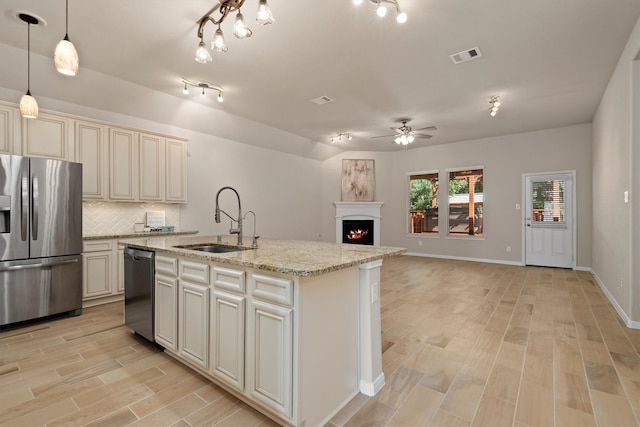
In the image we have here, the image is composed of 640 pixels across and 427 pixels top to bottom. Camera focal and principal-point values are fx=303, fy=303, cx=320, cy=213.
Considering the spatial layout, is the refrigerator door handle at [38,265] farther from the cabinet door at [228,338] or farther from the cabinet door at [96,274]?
the cabinet door at [228,338]

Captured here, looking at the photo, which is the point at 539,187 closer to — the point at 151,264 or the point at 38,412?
the point at 151,264

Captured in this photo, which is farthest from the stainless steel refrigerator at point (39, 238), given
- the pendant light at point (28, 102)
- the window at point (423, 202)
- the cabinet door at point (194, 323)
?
the window at point (423, 202)

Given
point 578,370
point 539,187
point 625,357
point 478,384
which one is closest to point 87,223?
point 478,384

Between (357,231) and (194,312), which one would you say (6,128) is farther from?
(357,231)

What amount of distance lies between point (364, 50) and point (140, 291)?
3.27m

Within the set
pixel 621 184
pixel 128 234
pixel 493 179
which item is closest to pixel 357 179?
pixel 493 179

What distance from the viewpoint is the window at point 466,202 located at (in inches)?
288

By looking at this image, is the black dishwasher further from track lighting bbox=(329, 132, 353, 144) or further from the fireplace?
the fireplace

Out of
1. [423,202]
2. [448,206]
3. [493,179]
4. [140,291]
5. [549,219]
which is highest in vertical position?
[493,179]

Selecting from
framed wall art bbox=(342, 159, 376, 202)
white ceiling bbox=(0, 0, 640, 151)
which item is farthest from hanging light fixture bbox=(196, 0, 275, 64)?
framed wall art bbox=(342, 159, 376, 202)

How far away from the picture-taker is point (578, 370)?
7.54ft

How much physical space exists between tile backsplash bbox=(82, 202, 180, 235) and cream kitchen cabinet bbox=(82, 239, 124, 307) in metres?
0.46

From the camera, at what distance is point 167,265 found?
244 cm

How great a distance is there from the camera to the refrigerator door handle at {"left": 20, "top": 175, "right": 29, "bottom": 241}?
318 centimetres
